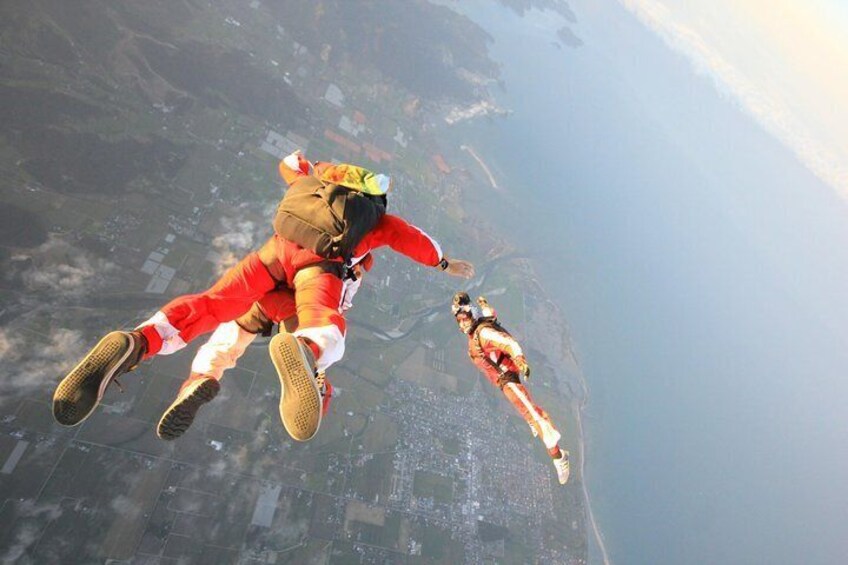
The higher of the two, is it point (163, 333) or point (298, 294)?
point (298, 294)

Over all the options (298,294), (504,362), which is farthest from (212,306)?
(504,362)

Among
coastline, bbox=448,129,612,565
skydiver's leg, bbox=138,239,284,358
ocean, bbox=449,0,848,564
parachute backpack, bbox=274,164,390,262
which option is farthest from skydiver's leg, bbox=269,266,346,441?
ocean, bbox=449,0,848,564

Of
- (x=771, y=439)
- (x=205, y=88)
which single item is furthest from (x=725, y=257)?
(x=205, y=88)

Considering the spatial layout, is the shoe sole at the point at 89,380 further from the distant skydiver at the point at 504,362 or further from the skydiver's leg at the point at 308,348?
the distant skydiver at the point at 504,362

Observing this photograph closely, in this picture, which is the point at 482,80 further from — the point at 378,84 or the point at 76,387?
the point at 76,387

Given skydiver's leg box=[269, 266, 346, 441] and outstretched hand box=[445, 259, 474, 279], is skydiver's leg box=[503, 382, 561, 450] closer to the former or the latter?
outstretched hand box=[445, 259, 474, 279]

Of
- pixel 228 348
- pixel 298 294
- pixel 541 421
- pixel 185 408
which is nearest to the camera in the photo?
pixel 185 408

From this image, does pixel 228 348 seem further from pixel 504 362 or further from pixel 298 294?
pixel 504 362
